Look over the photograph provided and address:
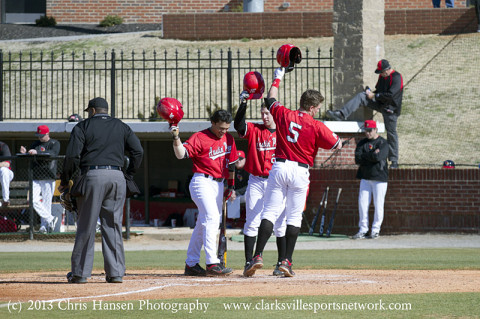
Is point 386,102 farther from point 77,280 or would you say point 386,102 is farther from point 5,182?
point 77,280

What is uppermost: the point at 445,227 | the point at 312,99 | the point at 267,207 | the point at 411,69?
the point at 411,69

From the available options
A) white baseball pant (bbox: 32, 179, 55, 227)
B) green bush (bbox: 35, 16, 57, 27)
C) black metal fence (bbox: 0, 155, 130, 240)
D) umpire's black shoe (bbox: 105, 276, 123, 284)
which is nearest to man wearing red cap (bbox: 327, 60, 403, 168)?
black metal fence (bbox: 0, 155, 130, 240)

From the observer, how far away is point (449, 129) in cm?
2159

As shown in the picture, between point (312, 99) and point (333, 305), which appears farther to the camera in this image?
point (312, 99)

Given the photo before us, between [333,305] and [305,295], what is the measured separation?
66cm

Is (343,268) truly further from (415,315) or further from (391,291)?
(415,315)

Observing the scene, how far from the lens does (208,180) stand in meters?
9.46

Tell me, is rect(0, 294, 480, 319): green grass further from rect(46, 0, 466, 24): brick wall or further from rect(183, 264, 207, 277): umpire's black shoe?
rect(46, 0, 466, 24): brick wall

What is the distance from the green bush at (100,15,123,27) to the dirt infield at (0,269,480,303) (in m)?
23.0

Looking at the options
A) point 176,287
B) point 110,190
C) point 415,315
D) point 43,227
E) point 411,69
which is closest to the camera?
point 415,315

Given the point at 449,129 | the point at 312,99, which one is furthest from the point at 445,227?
the point at 312,99

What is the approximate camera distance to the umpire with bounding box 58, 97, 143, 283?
334 inches

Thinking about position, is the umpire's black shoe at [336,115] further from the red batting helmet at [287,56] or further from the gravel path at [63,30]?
the gravel path at [63,30]

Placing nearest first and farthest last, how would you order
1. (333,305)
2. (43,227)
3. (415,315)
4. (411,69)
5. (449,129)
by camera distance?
(415,315), (333,305), (43,227), (449,129), (411,69)
